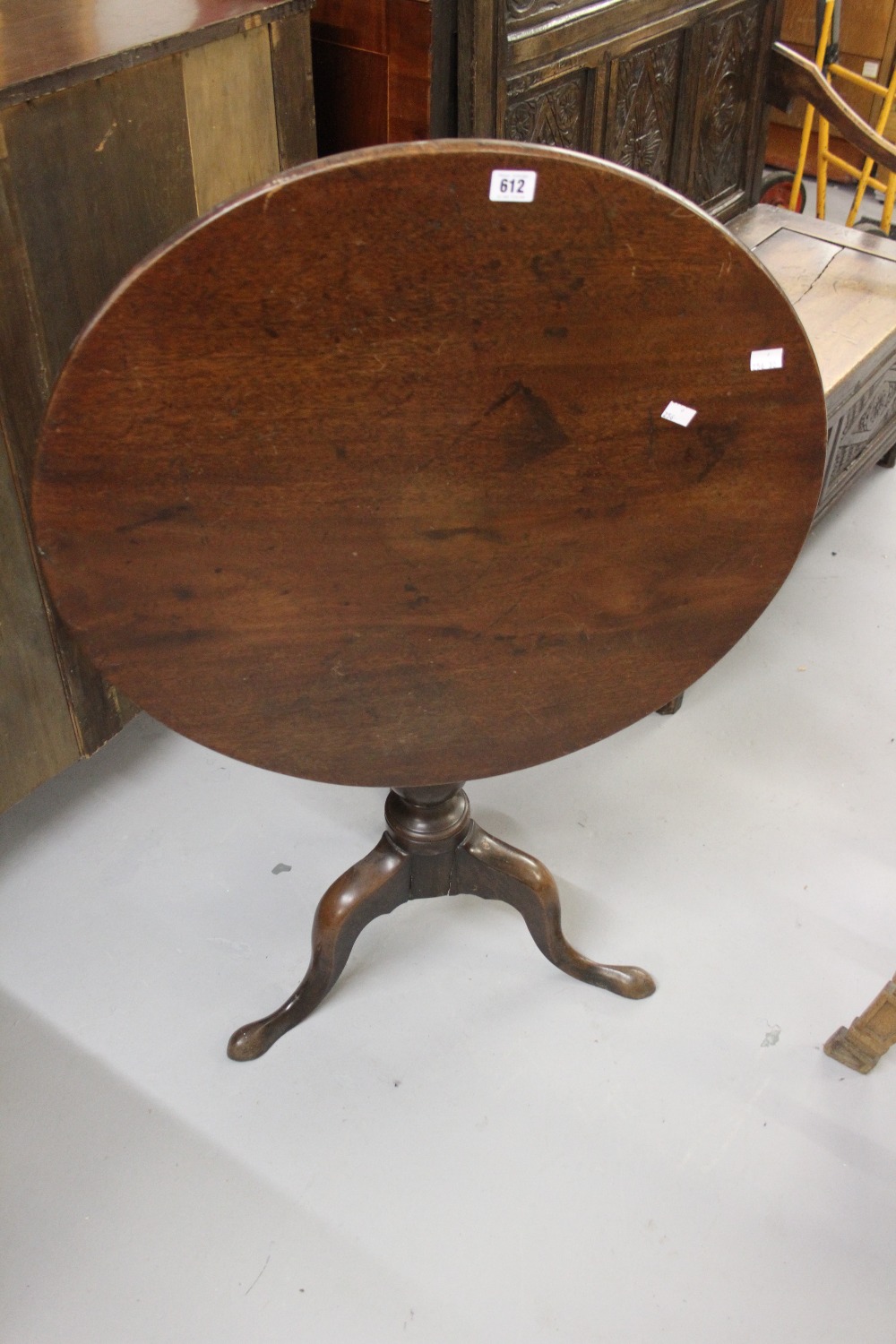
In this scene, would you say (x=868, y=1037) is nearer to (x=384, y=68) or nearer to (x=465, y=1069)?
(x=465, y=1069)

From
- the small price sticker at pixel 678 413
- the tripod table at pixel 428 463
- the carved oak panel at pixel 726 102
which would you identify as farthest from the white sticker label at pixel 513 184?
the carved oak panel at pixel 726 102

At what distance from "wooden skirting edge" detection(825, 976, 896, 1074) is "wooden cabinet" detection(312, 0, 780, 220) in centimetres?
148

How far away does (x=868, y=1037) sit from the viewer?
168cm

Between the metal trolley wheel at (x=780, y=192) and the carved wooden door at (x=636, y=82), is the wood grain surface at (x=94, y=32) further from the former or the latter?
the metal trolley wheel at (x=780, y=192)

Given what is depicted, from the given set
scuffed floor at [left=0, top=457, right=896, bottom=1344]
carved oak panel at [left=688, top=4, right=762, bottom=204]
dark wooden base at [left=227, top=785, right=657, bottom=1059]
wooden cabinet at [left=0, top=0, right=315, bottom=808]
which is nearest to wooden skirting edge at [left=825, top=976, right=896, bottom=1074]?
scuffed floor at [left=0, top=457, right=896, bottom=1344]

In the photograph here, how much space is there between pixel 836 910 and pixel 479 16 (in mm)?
1549

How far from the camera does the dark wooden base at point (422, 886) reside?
64.3 inches

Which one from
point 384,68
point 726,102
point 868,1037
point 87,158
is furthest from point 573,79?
point 868,1037

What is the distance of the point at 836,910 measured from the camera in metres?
1.97

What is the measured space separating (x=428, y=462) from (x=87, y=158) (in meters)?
0.72

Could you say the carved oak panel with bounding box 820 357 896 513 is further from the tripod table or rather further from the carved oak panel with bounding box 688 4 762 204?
the tripod table

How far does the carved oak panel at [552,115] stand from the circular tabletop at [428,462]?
107cm

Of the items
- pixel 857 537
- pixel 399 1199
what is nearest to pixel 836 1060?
pixel 399 1199

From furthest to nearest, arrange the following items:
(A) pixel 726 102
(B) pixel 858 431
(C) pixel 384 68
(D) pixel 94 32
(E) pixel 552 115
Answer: (A) pixel 726 102 < (B) pixel 858 431 < (E) pixel 552 115 < (C) pixel 384 68 < (D) pixel 94 32
